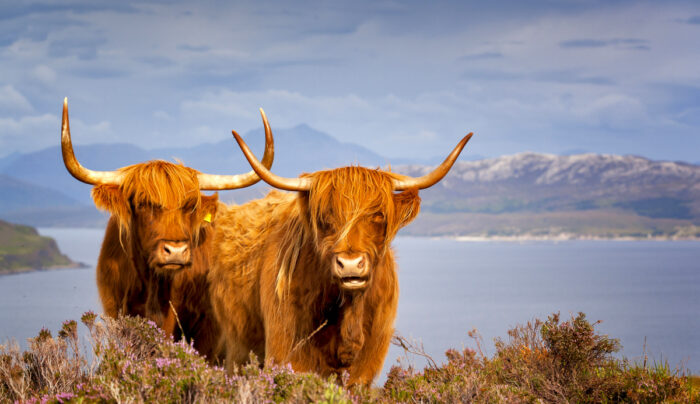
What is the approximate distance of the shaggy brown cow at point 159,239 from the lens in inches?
194

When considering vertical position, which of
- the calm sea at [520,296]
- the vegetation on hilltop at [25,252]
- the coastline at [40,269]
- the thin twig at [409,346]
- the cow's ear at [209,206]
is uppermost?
the cow's ear at [209,206]

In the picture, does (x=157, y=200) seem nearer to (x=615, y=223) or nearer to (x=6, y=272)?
(x=6, y=272)

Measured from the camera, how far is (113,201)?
17.0 feet

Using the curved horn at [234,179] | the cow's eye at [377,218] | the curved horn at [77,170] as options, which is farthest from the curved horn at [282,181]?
the curved horn at [77,170]

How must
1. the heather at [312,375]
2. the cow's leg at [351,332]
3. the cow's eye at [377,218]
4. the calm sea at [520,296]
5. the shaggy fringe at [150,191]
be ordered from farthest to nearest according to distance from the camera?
the calm sea at [520,296] < the shaggy fringe at [150,191] < the cow's leg at [351,332] < the cow's eye at [377,218] < the heather at [312,375]

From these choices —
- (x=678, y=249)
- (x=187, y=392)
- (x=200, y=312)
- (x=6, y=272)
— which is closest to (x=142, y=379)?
(x=187, y=392)

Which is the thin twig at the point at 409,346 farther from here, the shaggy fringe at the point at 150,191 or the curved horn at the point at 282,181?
the shaggy fringe at the point at 150,191

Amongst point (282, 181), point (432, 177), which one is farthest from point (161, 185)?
point (432, 177)

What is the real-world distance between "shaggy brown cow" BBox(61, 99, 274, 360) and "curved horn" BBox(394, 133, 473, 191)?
1.31m

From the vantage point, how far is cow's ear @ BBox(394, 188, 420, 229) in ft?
15.2

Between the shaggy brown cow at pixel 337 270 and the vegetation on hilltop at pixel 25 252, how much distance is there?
101587 mm

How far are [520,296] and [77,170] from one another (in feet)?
297

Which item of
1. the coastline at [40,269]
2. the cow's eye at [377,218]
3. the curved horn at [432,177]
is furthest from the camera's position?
the coastline at [40,269]

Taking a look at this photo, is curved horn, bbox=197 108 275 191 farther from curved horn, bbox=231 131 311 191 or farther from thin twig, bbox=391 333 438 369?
thin twig, bbox=391 333 438 369
